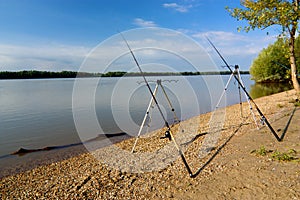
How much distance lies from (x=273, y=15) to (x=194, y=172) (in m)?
8.26

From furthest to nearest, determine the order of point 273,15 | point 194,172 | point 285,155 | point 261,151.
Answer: point 273,15 → point 261,151 → point 194,172 → point 285,155

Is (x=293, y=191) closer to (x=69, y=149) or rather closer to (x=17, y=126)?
(x=69, y=149)

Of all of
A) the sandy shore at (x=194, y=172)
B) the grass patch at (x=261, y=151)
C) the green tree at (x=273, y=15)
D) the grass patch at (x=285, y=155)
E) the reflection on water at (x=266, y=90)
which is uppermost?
the green tree at (x=273, y=15)

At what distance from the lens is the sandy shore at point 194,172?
14.9 ft

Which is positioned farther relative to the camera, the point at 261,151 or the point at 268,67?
the point at 268,67

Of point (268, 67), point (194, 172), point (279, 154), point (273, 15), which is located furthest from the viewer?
point (268, 67)

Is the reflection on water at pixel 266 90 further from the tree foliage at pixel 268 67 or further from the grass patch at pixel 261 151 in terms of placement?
the grass patch at pixel 261 151

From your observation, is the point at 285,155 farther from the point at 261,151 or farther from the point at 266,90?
the point at 266,90

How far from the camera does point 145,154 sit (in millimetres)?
7902

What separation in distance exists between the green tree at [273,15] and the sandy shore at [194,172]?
4223mm

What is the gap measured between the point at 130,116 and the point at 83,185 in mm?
12744

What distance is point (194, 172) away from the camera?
5648 mm

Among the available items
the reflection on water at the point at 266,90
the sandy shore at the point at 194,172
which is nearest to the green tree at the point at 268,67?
the reflection on water at the point at 266,90

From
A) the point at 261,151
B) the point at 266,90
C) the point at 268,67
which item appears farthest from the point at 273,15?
the point at 268,67
